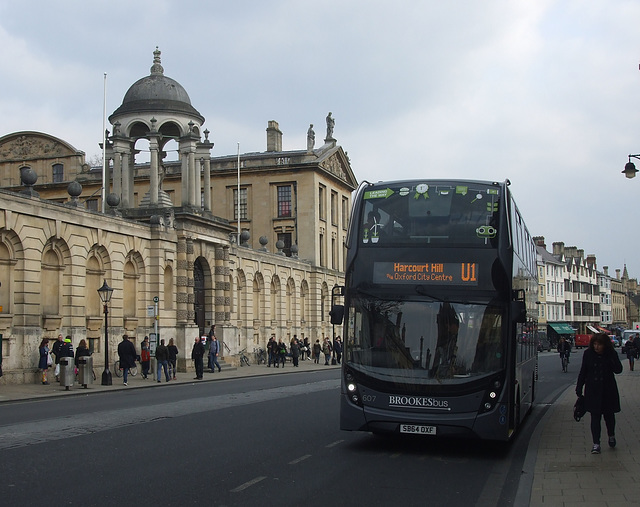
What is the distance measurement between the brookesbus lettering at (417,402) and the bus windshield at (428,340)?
0.82ft

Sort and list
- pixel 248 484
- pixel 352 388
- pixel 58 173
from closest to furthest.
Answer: pixel 248 484 → pixel 352 388 → pixel 58 173

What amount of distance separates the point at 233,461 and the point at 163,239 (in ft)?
86.0

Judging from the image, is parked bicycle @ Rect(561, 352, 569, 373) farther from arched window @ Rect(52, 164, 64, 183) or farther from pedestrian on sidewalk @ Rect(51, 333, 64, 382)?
arched window @ Rect(52, 164, 64, 183)

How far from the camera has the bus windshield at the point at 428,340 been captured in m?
12.0

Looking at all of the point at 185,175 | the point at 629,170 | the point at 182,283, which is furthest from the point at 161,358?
the point at 629,170

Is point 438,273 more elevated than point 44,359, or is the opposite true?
point 438,273

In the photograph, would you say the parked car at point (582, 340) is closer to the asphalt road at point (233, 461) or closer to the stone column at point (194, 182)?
the stone column at point (194, 182)

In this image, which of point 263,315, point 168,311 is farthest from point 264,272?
point 168,311

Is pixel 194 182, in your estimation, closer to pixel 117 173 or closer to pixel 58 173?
pixel 117 173

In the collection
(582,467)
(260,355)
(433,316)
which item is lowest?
(260,355)

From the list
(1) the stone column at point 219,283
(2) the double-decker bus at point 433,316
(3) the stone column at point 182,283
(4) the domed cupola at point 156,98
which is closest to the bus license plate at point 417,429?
(2) the double-decker bus at point 433,316

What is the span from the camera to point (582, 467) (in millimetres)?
10836

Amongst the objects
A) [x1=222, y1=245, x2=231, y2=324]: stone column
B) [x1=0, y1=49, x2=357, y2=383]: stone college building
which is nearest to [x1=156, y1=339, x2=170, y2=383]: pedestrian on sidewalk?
[x1=0, y1=49, x2=357, y2=383]: stone college building

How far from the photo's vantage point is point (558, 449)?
12648 millimetres
